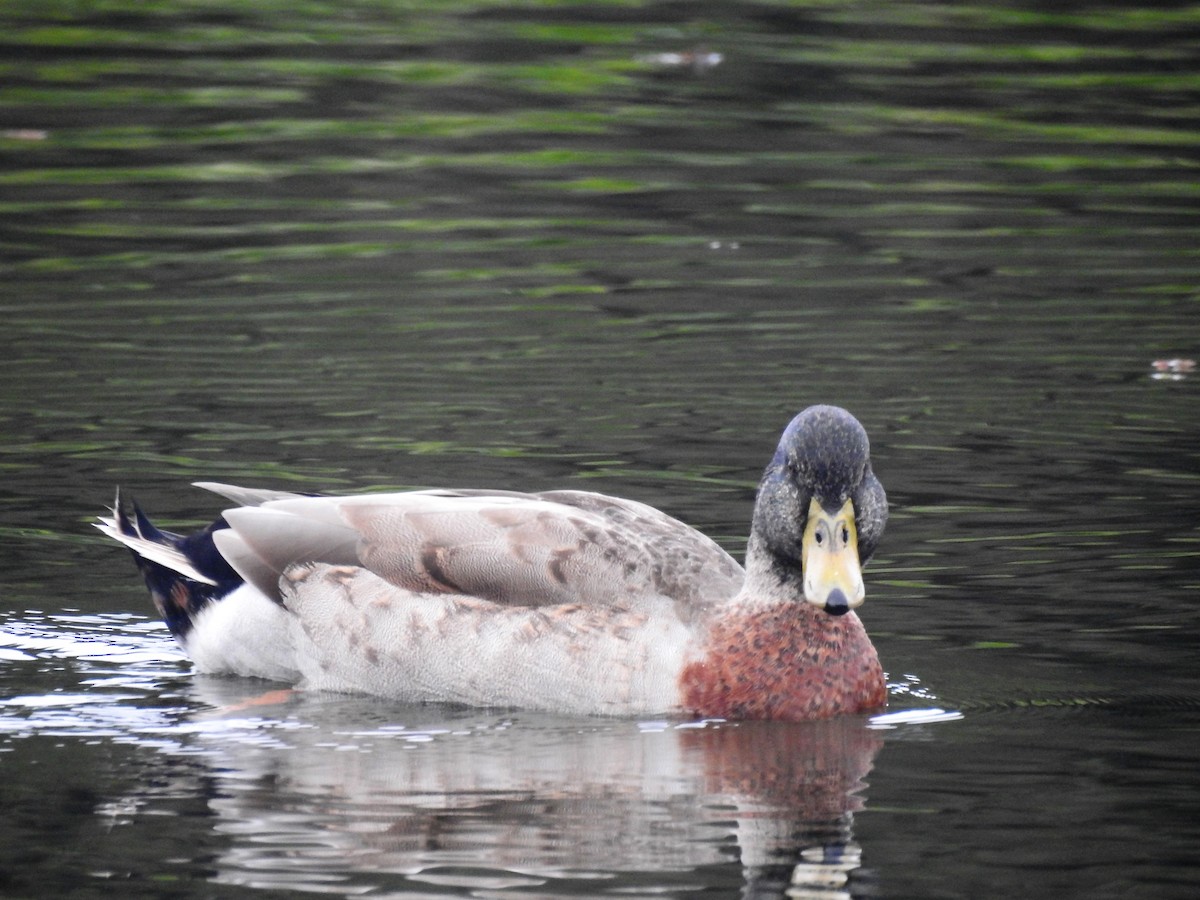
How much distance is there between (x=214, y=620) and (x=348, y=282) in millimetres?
6663

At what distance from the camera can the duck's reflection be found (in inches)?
258

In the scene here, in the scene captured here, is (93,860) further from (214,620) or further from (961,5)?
(961,5)

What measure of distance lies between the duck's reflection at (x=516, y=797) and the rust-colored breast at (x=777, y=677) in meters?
0.07

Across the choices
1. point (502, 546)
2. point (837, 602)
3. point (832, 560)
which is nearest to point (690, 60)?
point (502, 546)

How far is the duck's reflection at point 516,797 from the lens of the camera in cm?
655

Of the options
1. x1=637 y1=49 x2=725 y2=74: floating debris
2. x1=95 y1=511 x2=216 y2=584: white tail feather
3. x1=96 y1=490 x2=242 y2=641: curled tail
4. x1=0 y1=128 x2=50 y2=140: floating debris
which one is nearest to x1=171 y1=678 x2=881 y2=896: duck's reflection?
x1=96 y1=490 x2=242 y2=641: curled tail

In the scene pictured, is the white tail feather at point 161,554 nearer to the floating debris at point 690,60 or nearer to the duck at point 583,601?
the duck at point 583,601

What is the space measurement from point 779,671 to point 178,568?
2.40 m

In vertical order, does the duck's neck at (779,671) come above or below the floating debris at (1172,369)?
below

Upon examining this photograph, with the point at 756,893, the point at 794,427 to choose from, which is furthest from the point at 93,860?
the point at 794,427

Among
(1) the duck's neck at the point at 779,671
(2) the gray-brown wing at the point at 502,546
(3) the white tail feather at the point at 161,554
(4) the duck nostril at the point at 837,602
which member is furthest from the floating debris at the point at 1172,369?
(3) the white tail feather at the point at 161,554

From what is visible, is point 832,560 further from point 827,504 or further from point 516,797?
point 516,797

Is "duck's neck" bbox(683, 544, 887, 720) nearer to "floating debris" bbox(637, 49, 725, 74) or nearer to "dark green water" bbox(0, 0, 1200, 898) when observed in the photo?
"dark green water" bbox(0, 0, 1200, 898)

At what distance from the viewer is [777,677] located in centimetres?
816
